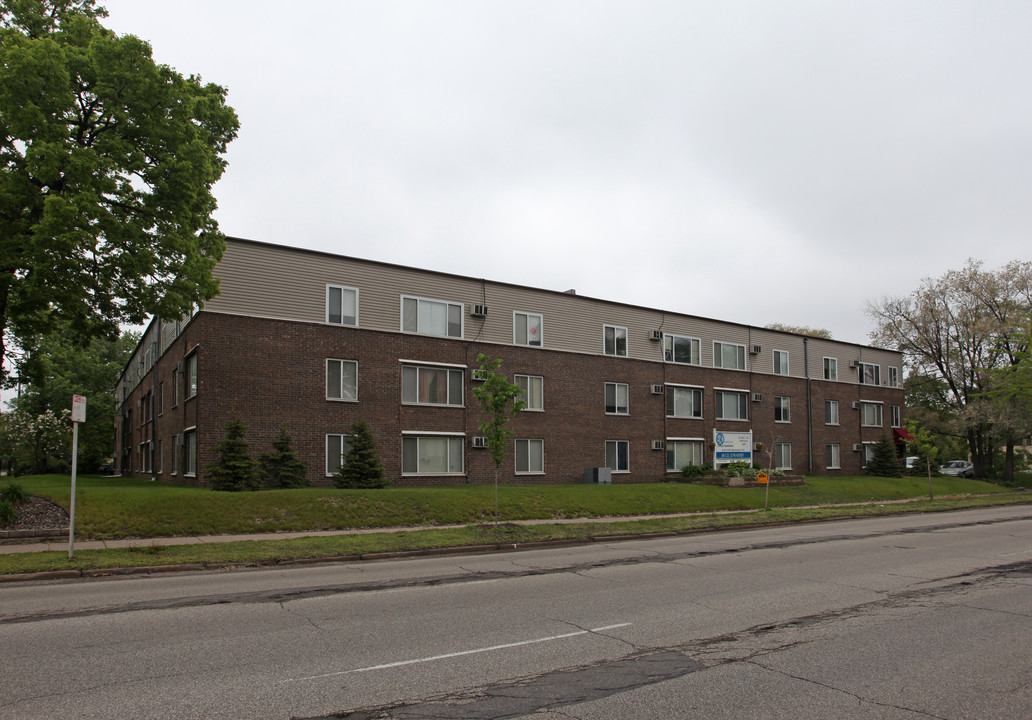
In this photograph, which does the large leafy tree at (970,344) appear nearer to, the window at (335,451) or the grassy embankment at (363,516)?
the grassy embankment at (363,516)

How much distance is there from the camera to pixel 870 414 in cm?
5006

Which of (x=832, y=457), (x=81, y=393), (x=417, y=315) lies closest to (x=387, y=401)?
(x=417, y=315)

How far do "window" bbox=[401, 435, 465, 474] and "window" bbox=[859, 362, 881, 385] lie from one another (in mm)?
32547

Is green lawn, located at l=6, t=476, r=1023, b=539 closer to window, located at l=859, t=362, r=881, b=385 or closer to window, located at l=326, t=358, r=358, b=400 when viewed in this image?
window, located at l=326, t=358, r=358, b=400

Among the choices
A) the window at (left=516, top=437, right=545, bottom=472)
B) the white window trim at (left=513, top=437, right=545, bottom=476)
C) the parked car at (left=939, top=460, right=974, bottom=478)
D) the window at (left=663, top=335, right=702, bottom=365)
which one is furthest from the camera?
the parked car at (left=939, top=460, right=974, bottom=478)

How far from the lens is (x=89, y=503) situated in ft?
57.8

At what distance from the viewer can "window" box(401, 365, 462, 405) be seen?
28.7 meters

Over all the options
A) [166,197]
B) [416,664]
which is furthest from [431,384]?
[416,664]

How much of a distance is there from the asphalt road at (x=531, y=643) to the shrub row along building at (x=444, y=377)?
13362 millimetres

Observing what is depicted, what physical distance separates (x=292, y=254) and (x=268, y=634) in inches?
800

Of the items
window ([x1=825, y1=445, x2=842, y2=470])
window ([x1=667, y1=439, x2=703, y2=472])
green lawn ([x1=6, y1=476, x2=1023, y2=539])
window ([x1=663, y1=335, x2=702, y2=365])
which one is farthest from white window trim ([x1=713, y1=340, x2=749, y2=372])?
green lawn ([x1=6, y1=476, x2=1023, y2=539])

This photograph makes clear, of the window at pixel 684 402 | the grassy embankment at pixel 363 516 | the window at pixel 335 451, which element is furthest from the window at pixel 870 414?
the window at pixel 335 451

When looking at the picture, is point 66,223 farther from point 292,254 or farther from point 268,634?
point 268,634

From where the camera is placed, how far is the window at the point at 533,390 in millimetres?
32219
